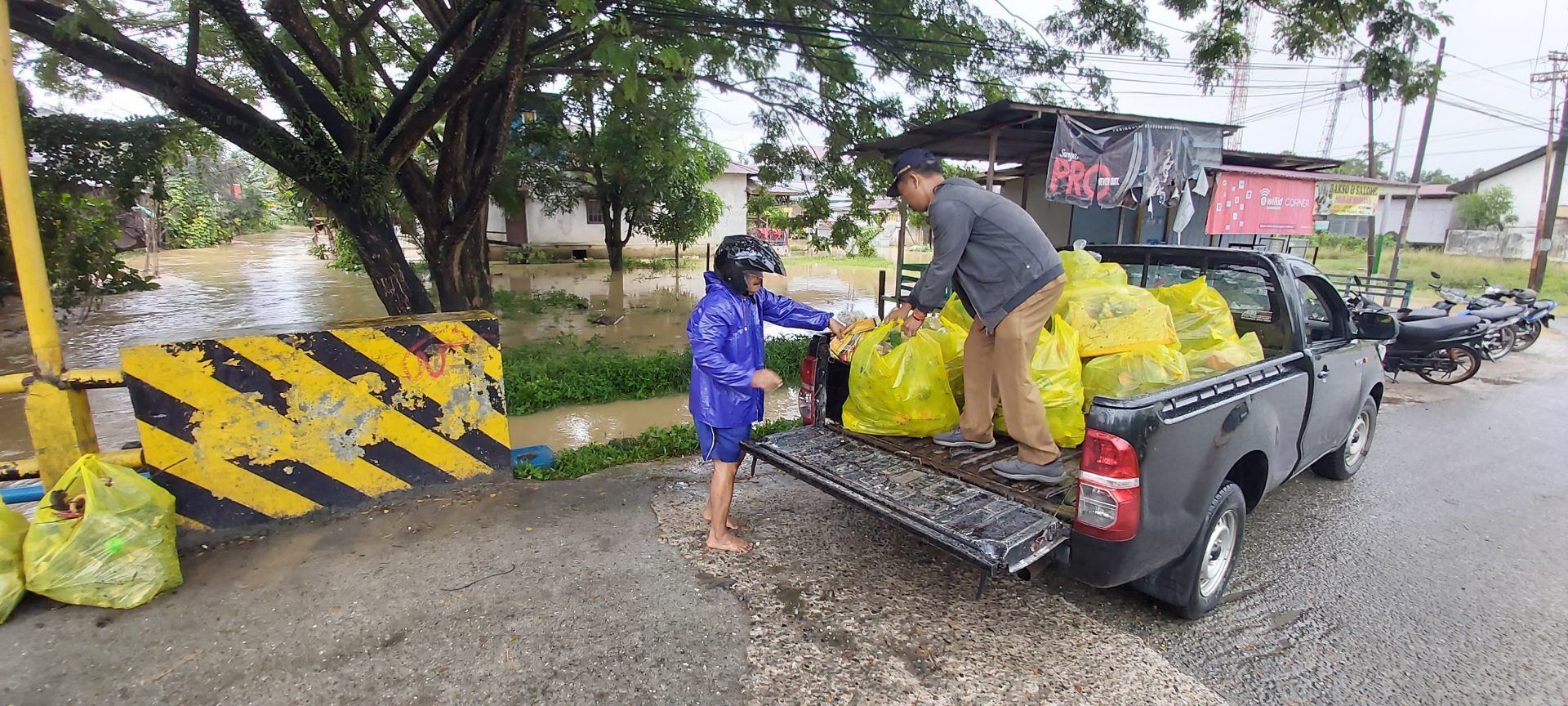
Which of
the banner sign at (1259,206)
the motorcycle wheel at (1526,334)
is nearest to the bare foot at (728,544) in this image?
the banner sign at (1259,206)

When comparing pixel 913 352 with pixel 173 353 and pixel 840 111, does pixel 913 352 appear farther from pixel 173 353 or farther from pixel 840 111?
pixel 840 111

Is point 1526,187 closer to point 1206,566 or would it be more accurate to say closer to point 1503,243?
point 1503,243

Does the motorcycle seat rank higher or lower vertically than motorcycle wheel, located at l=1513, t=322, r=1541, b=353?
higher

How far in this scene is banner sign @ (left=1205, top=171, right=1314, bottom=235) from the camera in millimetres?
9273

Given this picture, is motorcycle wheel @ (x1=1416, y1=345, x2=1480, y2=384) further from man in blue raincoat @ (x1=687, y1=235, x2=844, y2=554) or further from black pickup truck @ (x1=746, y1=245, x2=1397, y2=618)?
man in blue raincoat @ (x1=687, y1=235, x2=844, y2=554)

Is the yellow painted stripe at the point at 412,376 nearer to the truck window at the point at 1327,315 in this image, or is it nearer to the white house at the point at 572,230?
the truck window at the point at 1327,315

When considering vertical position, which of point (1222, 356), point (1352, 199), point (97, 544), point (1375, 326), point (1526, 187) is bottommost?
point (97, 544)

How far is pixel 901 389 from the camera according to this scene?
3.38 meters

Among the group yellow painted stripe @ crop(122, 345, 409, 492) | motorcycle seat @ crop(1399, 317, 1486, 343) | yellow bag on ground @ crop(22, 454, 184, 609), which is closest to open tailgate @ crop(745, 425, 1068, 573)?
yellow painted stripe @ crop(122, 345, 409, 492)

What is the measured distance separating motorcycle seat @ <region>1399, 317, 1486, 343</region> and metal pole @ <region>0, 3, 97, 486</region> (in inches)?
408

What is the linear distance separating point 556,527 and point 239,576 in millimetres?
1294

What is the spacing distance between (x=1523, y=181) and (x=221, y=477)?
44457 millimetres

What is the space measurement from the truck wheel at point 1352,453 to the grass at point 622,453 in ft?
11.7

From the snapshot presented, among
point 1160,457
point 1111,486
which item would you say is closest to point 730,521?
point 1111,486
